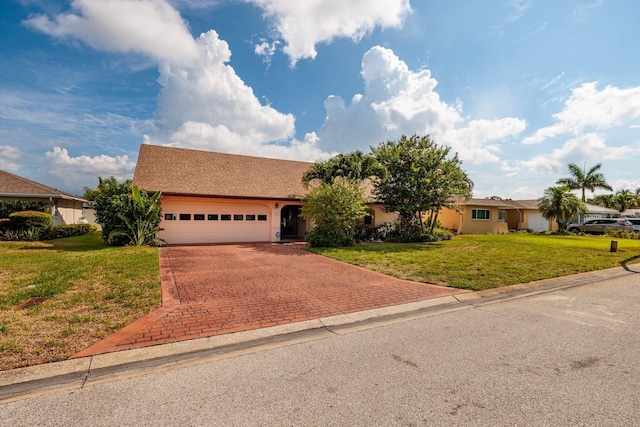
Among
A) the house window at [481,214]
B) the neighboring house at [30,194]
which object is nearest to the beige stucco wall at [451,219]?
the house window at [481,214]

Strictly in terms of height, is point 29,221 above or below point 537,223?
below

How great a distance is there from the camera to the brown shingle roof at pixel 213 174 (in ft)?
52.0

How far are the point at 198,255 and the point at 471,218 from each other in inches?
896

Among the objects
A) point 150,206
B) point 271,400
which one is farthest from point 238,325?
point 150,206

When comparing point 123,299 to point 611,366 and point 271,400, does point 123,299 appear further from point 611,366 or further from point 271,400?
point 611,366

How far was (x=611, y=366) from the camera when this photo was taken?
145 inches

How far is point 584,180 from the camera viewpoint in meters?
37.3

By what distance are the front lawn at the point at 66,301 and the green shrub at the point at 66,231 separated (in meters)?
8.07

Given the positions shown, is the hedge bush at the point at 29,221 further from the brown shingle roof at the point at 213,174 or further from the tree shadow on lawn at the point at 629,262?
the tree shadow on lawn at the point at 629,262

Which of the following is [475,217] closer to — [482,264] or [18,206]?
[482,264]

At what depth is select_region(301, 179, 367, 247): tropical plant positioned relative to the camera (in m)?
14.8

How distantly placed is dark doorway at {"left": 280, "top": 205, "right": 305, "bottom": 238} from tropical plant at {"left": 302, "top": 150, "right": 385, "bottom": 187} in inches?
181

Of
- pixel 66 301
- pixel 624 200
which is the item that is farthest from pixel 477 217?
pixel 624 200

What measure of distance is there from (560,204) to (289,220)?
74.9 feet
